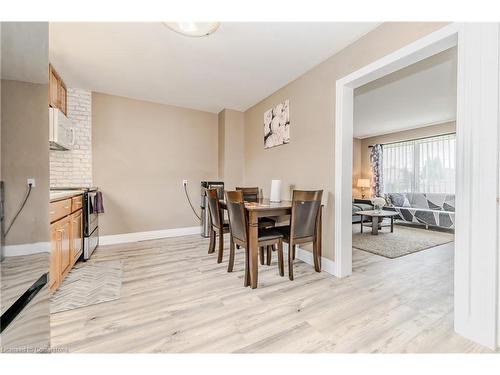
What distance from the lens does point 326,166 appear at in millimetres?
2461

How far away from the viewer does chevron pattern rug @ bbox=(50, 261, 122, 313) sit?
1772mm

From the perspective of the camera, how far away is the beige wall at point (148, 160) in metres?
3.50

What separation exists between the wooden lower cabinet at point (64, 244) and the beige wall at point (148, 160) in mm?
987

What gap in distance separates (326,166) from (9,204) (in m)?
2.44

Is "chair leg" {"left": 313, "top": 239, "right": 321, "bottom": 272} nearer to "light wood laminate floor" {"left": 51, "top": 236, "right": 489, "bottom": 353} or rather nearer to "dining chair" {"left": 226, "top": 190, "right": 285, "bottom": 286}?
"light wood laminate floor" {"left": 51, "top": 236, "right": 489, "bottom": 353}

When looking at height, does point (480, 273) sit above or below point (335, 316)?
above

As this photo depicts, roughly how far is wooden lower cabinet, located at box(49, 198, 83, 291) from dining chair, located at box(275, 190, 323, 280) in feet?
6.49

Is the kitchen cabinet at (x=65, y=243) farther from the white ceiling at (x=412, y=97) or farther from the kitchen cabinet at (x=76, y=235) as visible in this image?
the white ceiling at (x=412, y=97)

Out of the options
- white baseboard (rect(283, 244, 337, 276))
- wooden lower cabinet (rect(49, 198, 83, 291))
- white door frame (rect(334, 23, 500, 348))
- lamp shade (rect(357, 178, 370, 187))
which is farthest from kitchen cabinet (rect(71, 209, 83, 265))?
lamp shade (rect(357, 178, 370, 187))

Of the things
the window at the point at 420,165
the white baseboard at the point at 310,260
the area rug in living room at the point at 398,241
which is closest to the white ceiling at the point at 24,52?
the white baseboard at the point at 310,260

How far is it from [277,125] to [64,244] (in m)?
2.96

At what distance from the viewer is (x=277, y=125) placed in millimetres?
3355
